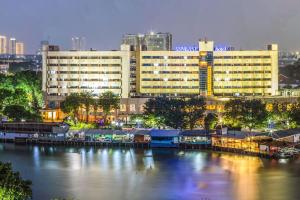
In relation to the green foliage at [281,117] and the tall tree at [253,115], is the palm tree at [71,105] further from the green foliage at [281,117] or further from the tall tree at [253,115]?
the green foliage at [281,117]

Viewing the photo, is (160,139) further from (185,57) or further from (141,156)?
(185,57)

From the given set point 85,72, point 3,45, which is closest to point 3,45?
point 3,45

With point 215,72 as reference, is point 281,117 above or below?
below

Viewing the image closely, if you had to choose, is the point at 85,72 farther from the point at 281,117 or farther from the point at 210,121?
the point at 281,117

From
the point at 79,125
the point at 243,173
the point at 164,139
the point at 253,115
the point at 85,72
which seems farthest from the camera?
the point at 85,72

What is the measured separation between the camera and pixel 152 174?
73.0 ft

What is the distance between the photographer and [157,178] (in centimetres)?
2153

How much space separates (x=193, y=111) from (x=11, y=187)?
1991 centimetres

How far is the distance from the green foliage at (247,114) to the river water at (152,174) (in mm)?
3443

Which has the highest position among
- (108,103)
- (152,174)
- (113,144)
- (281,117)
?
(108,103)

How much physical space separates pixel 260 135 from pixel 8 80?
54.3ft

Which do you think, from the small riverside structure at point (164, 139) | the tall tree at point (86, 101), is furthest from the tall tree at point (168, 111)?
the tall tree at point (86, 101)

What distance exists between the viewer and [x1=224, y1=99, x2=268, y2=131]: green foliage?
30.6 metres

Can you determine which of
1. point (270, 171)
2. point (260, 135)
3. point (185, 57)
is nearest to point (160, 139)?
point (260, 135)
